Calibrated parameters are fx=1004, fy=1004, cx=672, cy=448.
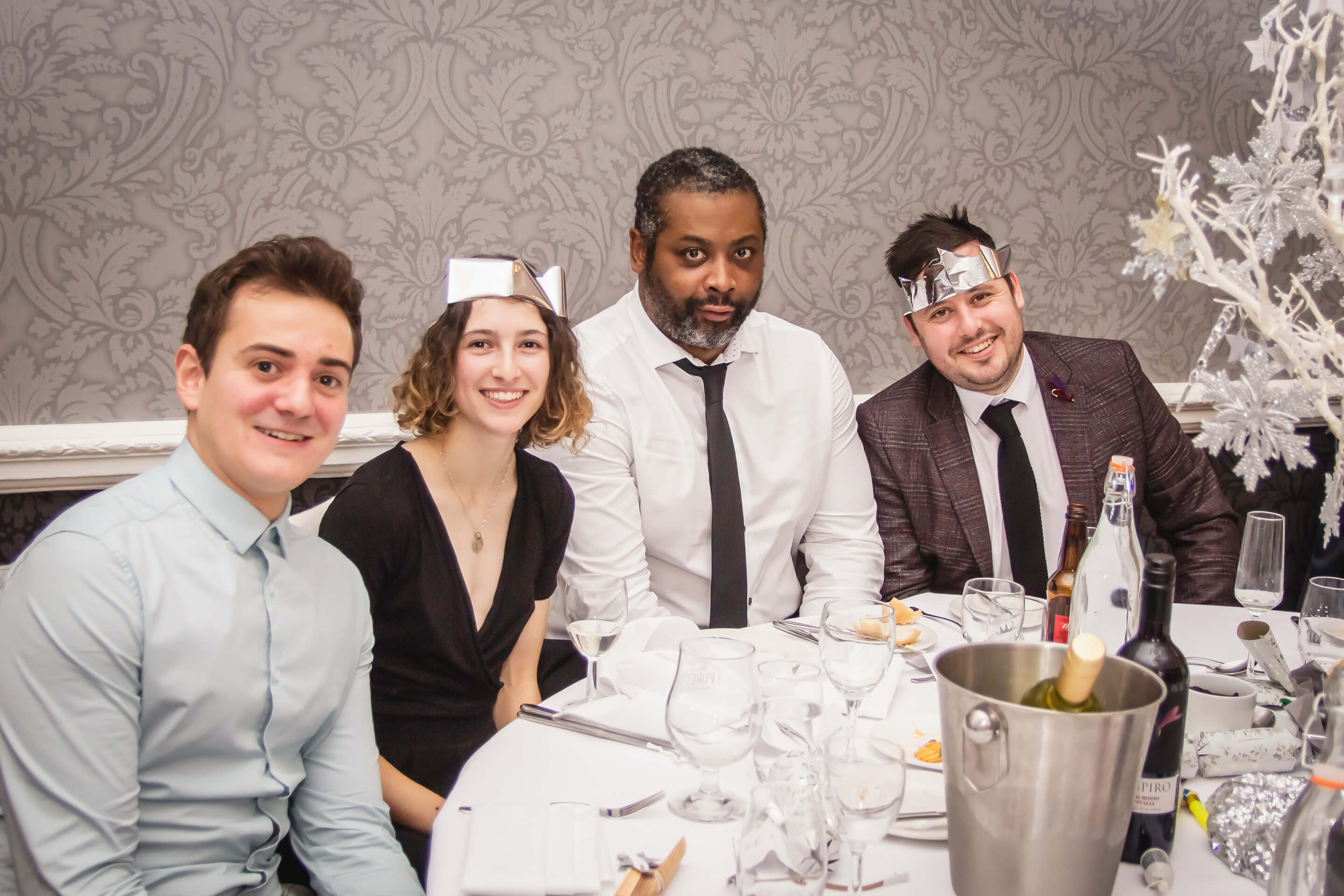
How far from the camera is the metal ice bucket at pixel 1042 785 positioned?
795 mm

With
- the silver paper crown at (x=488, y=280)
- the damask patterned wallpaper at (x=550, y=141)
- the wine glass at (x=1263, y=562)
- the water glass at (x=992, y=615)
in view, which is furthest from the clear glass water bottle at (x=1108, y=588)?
the damask patterned wallpaper at (x=550, y=141)

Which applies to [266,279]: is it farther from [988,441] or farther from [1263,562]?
[988,441]

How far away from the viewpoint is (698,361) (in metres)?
2.46

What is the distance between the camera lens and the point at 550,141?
2.64 meters

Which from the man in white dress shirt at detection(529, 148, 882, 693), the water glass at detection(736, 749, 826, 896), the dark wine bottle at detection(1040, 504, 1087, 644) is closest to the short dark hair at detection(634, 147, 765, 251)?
the man in white dress shirt at detection(529, 148, 882, 693)

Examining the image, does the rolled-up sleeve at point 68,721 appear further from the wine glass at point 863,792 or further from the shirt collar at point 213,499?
the wine glass at point 863,792

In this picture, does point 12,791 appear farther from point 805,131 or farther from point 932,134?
point 932,134

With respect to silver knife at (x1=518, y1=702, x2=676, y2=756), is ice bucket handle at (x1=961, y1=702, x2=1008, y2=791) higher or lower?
higher

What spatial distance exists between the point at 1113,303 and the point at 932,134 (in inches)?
34.0

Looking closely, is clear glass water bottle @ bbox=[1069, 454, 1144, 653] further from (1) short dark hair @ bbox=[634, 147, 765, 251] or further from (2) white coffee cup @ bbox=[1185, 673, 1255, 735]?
(1) short dark hair @ bbox=[634, 147, 765, 251]

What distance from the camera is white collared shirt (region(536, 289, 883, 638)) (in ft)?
7.66

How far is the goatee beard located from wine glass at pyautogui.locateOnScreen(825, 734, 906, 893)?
154 centimetres

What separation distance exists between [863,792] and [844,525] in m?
1.67

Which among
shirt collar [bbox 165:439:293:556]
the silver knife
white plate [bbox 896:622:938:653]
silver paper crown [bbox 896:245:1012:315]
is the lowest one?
the silver knife
